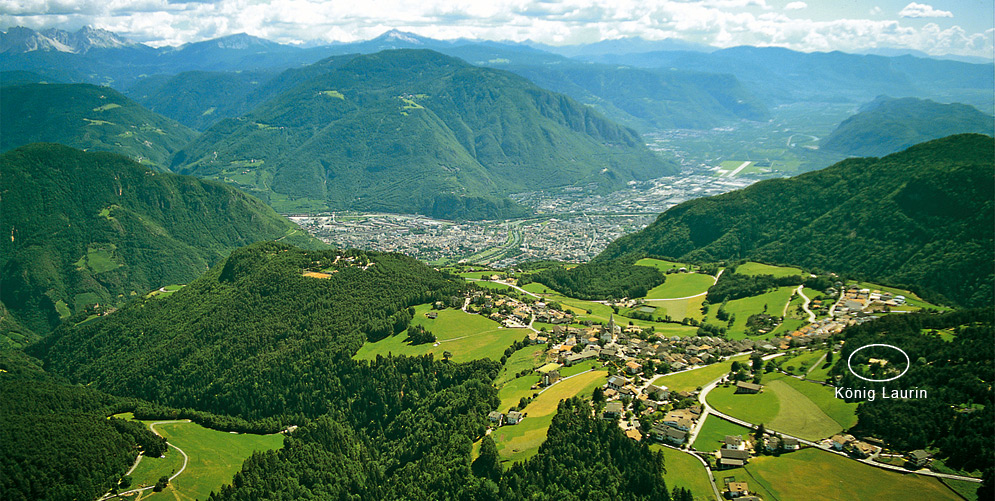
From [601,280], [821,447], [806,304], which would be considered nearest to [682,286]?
[601,280]

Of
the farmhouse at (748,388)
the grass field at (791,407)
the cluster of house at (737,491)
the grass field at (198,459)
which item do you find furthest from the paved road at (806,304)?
the grass field at (198,459)

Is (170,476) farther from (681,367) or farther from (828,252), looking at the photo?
(828,252)

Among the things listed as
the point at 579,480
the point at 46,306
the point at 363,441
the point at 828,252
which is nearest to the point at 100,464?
the point at 363,441

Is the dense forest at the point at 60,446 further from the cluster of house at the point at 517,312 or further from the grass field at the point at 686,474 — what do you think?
the grass field at the point at 686,474

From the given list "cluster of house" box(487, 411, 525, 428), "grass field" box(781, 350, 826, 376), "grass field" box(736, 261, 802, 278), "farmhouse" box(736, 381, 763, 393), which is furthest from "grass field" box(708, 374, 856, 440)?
"grass field" box(736, 261, 802, 278)

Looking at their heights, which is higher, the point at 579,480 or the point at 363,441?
the point at 579,480

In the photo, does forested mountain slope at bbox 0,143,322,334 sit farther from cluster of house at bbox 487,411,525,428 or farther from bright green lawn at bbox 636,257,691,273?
cluster of house at bbox 487,411,525,428

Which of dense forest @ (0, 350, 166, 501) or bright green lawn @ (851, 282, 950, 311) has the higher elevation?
bright green lawn @ (851, 282, 950, 311)
